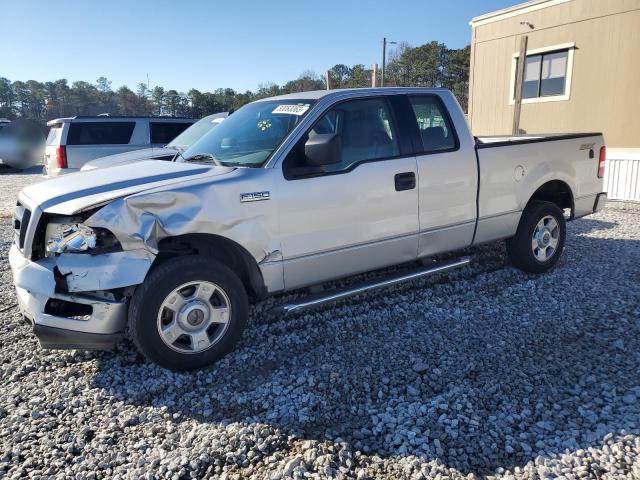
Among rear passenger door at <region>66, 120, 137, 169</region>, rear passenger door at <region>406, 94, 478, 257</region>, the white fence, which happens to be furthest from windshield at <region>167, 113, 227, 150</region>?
the white fence

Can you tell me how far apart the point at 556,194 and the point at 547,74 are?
468 inches

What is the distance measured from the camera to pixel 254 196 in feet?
11.7

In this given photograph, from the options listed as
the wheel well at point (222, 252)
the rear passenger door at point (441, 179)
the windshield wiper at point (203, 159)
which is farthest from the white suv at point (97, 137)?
the wheel well at point (222, 252)

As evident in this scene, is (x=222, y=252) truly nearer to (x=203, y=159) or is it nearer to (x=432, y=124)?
(x=203, y=159)

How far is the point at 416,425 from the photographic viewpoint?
112 inches

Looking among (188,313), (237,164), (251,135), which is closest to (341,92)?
(251,135)

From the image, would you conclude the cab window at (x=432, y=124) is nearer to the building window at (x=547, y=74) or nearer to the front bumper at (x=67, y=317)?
the front bumper at (x=67, y=317)

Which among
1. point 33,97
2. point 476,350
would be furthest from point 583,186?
point 33,97

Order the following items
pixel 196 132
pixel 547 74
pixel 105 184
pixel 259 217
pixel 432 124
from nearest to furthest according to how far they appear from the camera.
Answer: pixel 105 184 → pixel 259 217 → pixel 432 124 → pixel 196 132 → pixel 547 74

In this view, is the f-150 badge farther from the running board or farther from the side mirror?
the running board

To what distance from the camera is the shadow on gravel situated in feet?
9.09

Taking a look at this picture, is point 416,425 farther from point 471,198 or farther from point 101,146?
point 101,146

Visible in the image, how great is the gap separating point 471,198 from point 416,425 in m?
2.56

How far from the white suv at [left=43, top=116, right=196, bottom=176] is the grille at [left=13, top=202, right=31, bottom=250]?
711 cm
